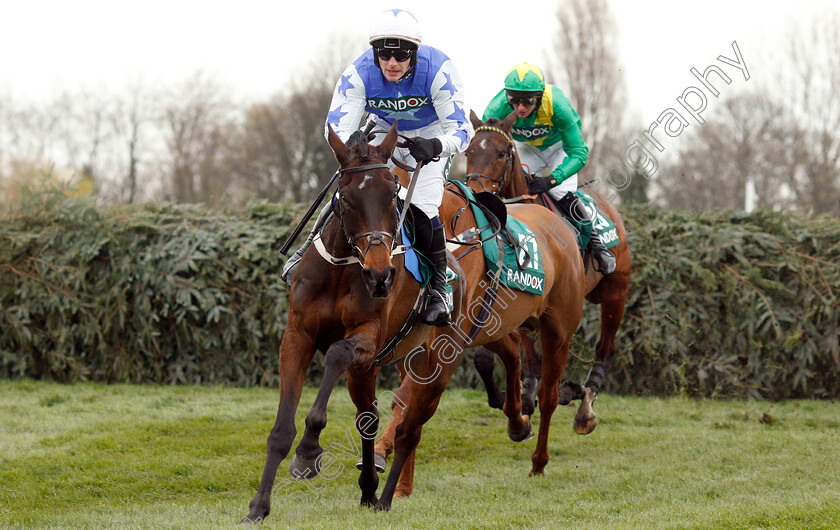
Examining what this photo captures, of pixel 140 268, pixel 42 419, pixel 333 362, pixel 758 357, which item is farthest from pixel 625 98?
pixel 333 362

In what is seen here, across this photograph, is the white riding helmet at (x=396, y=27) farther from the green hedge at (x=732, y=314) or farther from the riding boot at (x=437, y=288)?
the green hedge at (x=732, y=314)

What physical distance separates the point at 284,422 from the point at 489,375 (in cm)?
338

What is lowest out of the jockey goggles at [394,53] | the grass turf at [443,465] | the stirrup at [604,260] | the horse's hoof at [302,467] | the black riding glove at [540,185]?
the grass turf at [443,465]

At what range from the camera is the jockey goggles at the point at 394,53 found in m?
5.05

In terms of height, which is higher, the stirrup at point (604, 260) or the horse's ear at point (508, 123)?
the horse's ear at point (508, 123)

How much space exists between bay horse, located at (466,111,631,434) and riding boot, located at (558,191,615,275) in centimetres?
11

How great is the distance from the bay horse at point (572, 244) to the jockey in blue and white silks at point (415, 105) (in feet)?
4.53

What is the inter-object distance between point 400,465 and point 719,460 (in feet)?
10.5

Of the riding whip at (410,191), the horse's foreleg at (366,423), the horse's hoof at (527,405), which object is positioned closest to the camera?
the riding whip at (410,191)

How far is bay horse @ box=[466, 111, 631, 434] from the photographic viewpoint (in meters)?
7.00

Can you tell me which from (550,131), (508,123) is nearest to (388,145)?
(508,123)

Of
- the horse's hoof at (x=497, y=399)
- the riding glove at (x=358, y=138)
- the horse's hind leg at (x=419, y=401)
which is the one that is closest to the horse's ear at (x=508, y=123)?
the horse's hoof at (x=497, y=399)

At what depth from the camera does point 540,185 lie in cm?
758

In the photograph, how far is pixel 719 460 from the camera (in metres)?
7.18
